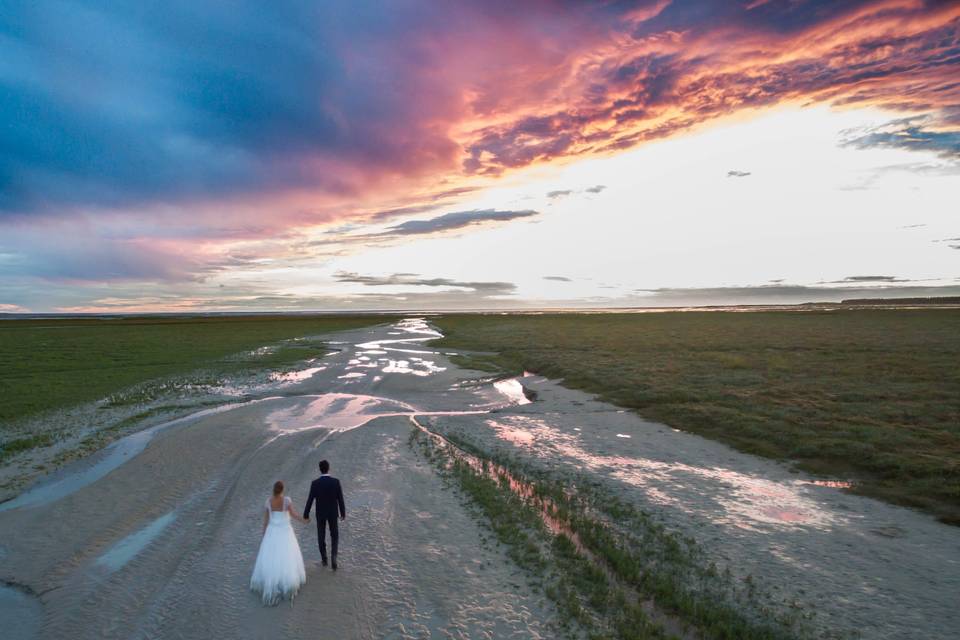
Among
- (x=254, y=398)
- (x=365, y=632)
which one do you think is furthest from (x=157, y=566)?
(x=254, y=398)

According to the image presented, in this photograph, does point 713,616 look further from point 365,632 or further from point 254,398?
point 254,398

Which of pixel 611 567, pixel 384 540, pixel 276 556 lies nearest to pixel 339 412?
pixel 384 540

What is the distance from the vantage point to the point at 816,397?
1135 inches

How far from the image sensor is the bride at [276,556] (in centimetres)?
973

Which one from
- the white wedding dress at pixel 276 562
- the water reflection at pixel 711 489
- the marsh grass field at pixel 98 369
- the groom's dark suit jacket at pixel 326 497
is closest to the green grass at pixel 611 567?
the water reflection at pixel 711 489

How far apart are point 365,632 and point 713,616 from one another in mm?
6849

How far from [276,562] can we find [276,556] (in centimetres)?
12

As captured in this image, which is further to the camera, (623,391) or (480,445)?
(623,391)

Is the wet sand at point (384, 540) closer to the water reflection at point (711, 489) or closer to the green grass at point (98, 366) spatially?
the water reflection at point (711, 489)

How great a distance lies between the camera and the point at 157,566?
11.3 m

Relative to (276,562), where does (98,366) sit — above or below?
below

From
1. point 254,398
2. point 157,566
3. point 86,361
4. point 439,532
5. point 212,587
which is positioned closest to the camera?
point 212,587

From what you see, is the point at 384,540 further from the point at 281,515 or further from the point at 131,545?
the point at 131,545

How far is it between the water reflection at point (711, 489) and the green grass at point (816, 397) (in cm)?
320
